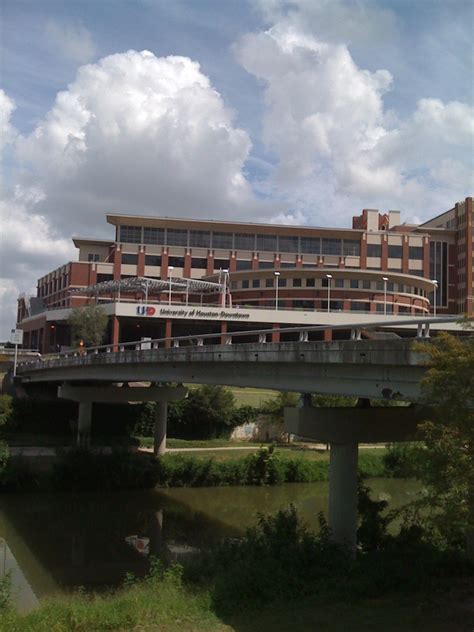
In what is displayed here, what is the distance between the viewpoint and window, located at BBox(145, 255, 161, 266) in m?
91.4

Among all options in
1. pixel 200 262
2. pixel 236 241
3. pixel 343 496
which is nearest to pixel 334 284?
pixel 236 241

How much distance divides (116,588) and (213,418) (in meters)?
28.9

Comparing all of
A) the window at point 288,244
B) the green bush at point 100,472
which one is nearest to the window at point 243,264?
the window at point 288,244

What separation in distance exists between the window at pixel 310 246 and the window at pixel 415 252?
13.7 m

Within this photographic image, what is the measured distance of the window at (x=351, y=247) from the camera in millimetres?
94000

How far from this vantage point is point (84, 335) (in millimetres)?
66812

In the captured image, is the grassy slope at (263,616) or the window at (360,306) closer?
the grassy slope at (263,616)

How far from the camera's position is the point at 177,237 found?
9294 centimetres

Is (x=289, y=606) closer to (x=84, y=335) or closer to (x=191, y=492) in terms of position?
(x=191, y=492)

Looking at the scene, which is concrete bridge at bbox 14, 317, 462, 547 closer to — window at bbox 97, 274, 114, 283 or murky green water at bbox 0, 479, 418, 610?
murky green water at bbox 0, 479, 418, 610

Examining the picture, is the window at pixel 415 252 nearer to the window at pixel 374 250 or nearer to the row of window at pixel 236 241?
the window at pixel 374 250

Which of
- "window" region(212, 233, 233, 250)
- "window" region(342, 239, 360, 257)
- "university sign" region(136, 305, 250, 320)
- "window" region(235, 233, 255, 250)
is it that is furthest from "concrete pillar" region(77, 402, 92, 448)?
"window" region(342, 239, 360, 257)

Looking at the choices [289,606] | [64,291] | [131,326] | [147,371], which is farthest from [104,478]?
[64,291]

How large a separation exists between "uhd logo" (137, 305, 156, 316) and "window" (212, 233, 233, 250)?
993 inches
